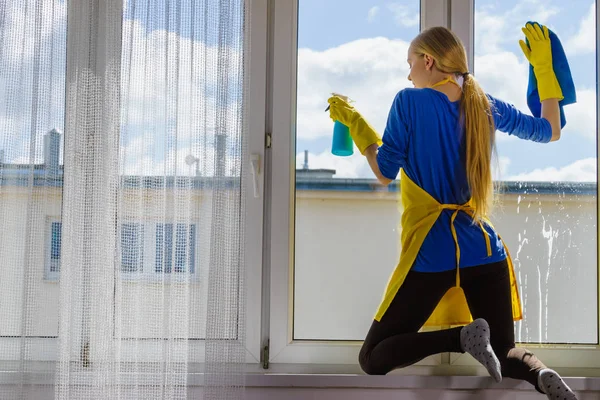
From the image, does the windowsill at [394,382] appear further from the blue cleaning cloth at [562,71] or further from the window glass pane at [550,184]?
the blue cleaning cloth at [562,71]

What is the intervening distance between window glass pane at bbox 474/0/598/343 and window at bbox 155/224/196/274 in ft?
3.18

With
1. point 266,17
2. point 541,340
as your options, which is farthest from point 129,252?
point 541,340

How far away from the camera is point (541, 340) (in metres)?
2.21

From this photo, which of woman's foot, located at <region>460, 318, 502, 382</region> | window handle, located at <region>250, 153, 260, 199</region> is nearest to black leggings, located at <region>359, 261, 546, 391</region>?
woman's foot, located at <region>460, 318, 502, 382</region>

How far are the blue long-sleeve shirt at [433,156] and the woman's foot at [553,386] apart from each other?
1.13 feet

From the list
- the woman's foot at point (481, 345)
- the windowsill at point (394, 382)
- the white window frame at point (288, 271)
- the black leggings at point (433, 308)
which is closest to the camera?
the woman's foot at point (481, 345)

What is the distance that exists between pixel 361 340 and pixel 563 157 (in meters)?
0.87

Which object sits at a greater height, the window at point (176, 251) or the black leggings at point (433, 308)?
the window at point (176, 251)

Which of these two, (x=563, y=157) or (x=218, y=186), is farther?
(x=563, y=157)

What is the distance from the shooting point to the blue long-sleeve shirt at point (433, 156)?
79.0 inches

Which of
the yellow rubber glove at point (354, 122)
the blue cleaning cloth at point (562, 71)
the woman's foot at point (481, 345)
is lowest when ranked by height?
the woman's foot at point (481, 345)

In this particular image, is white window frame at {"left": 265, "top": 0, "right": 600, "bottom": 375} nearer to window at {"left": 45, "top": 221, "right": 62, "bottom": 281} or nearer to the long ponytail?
the long ponytail

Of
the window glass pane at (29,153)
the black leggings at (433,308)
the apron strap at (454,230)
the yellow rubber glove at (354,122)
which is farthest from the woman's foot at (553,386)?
the window glass pane at (29,153)

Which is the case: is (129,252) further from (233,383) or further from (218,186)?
(233,383)
